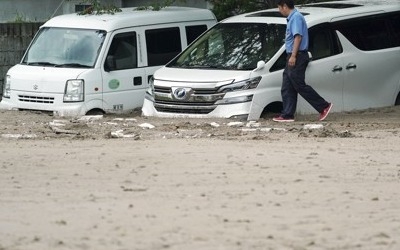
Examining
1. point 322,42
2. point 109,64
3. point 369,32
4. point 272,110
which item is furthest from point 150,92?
point 369,32

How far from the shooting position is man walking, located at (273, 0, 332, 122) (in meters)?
15.5

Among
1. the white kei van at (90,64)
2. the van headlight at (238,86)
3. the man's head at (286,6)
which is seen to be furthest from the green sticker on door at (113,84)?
the man's head at (286,6)

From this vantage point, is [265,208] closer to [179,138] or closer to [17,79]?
[179,138]

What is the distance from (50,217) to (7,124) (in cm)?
656

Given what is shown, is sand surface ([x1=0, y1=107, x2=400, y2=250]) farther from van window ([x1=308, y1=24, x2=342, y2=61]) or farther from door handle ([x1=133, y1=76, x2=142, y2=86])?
door handle ([x1=133, y1=76, x2=142, y2=86])

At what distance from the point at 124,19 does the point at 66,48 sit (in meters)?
0.98

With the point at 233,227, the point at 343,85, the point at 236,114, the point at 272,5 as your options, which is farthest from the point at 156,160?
the point at 272,5

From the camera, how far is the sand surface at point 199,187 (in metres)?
8.43

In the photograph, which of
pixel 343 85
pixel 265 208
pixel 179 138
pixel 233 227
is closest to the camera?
pixel 233 227

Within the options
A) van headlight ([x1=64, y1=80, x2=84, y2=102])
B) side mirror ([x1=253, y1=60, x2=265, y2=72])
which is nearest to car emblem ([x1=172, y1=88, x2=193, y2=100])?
side mirror ([x1=253, y1=60, x2=265, y2=72])

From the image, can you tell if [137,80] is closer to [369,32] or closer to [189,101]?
[189,101]

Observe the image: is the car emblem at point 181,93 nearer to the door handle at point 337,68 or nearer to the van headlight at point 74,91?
the van headlight at point 74,91

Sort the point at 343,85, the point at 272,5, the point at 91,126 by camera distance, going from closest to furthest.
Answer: the point at 91,126 < the point at 343,85 < the point at 272,5

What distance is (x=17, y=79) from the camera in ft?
56.3
